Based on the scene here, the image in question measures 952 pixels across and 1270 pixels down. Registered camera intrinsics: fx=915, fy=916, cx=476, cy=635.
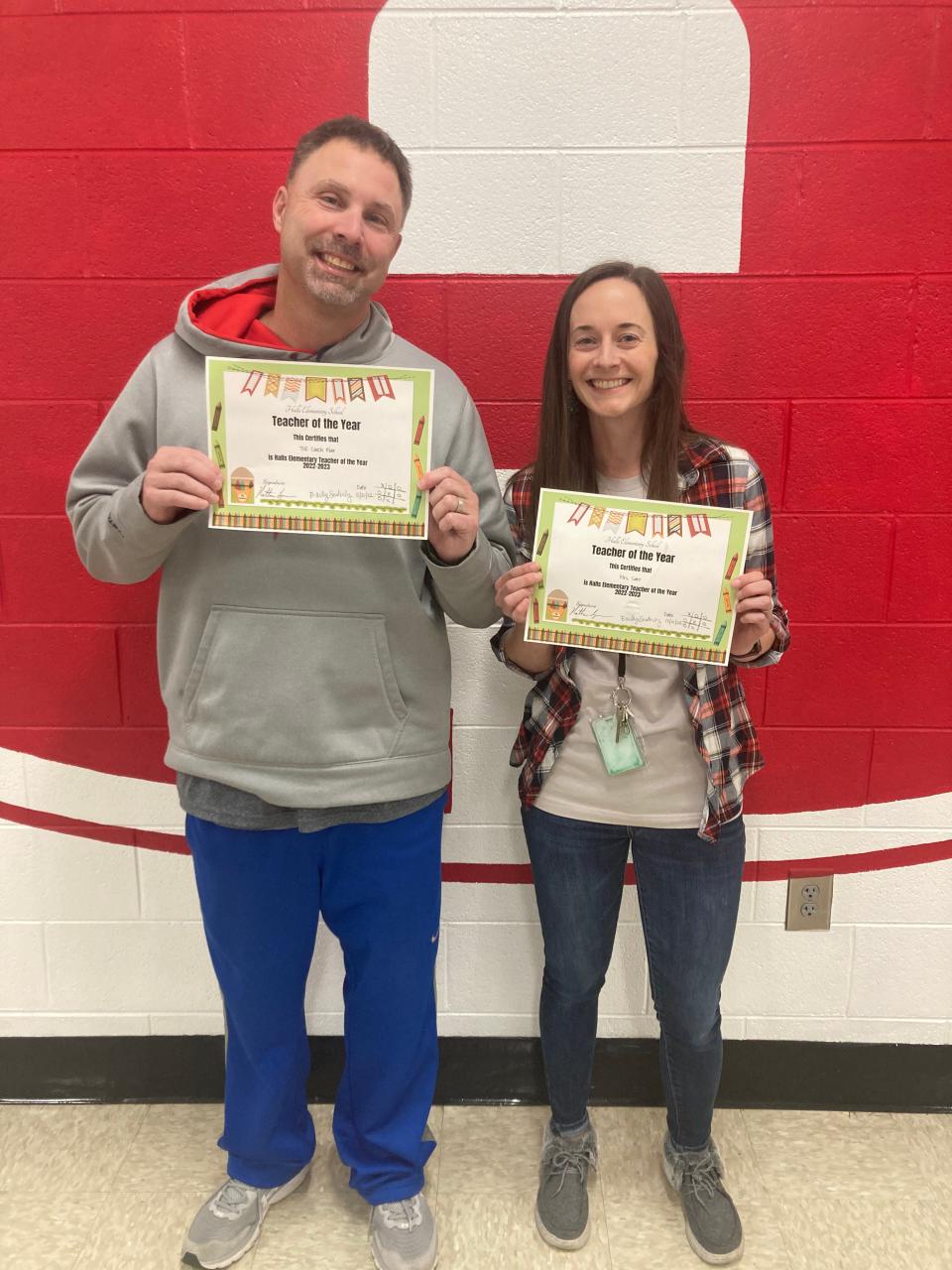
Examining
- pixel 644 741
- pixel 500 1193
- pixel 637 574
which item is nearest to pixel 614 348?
pixel 637 574

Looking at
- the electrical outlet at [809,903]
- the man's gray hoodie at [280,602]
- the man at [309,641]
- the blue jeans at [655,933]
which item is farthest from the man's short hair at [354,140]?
the electrical outlet at [809,903]

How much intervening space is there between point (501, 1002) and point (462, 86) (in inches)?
71.1

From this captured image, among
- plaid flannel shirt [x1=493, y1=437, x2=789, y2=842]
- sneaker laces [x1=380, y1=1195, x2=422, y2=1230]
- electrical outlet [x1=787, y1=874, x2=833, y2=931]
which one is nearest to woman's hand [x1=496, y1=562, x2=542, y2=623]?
plaid flannel shirt [x1=493, y1=437, x2=789, y2=842]

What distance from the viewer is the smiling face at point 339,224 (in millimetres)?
1320

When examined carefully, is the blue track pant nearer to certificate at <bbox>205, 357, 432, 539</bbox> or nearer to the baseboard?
the baseboard

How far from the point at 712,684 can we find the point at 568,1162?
97 cm

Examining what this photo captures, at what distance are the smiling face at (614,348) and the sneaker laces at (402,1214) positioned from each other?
1406mm

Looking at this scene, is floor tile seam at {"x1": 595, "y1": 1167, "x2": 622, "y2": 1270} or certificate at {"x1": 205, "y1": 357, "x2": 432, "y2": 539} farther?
floor tile seam at {"x1": 595, "y1": 1167, "x2": 622, "y2": 1270}

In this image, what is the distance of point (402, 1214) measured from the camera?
5.31 feet

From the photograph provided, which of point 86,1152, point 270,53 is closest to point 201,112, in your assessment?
point 270,53

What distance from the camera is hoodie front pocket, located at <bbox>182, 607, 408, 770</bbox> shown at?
139 centimetres

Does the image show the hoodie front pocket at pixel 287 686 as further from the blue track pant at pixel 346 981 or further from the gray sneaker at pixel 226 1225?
the gray sneaker at pixel 226 1225

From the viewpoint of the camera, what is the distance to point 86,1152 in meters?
1.86

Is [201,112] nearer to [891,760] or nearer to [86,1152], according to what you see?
[891,760]
